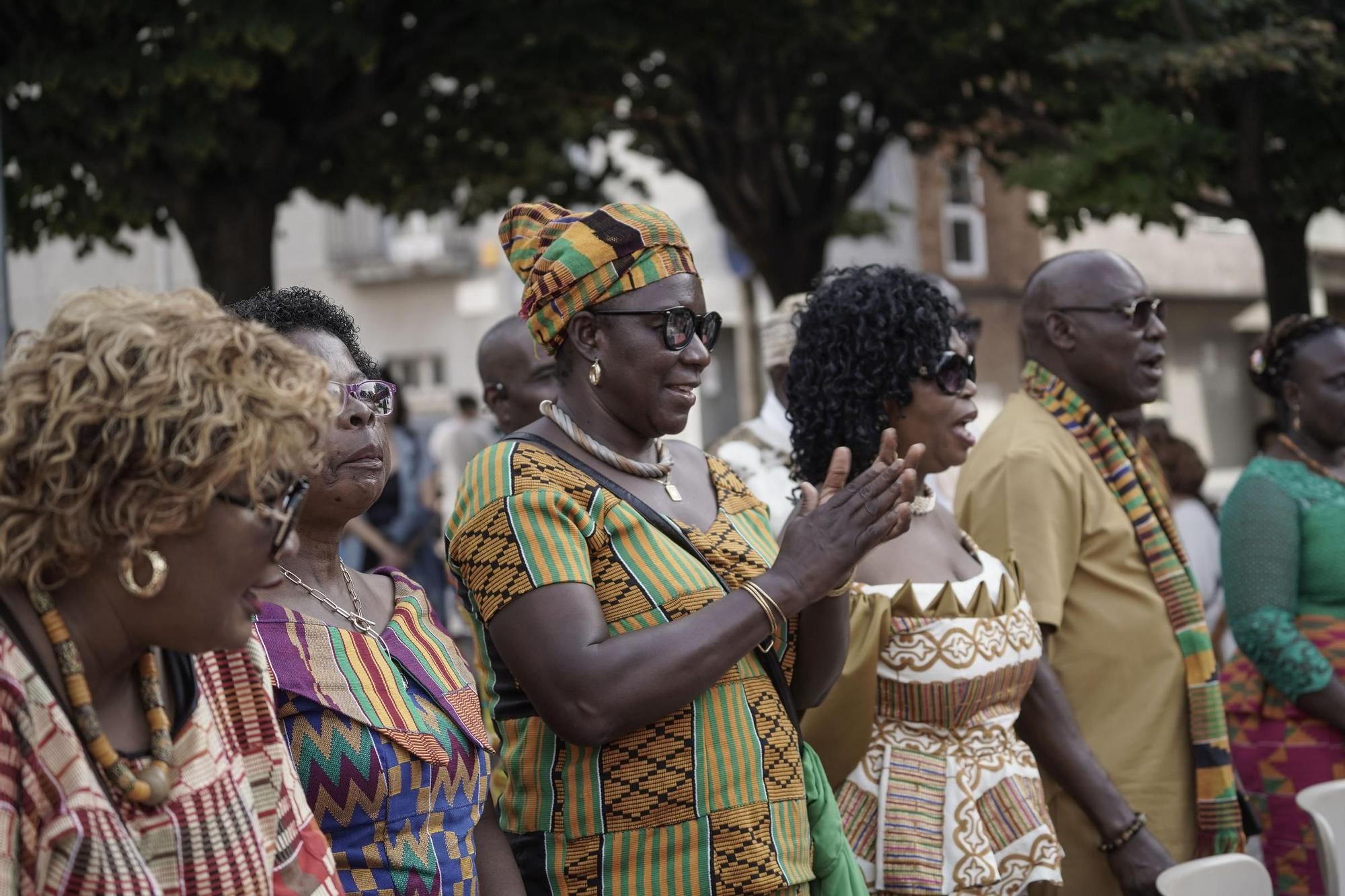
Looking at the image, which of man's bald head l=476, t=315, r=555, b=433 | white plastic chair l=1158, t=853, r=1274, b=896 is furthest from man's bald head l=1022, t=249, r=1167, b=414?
man's bald head l=476, t=315, r=555, b=433

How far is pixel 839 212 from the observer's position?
13.5m

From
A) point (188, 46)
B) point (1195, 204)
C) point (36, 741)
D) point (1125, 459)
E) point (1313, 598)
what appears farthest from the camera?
point (1195, 204)

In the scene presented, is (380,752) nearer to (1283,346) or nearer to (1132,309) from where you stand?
(1132,309)

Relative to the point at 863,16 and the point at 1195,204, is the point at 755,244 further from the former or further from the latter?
the point at 1195,204

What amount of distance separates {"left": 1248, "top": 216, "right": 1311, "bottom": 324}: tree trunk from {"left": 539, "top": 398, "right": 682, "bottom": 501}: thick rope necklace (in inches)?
283

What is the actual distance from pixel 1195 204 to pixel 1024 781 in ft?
20.4

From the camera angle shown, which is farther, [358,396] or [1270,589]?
[1270,589]

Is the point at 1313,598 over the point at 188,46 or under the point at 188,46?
under

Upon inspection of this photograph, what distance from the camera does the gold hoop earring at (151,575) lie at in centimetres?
188

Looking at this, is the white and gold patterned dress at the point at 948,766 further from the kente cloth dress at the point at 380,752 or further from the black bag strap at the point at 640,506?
the kente cloth dress at the point at 380,752

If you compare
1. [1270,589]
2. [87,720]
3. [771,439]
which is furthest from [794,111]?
[87,720]

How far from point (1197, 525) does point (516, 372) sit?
135 inches

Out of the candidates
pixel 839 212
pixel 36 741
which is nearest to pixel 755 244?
pixel 839 212

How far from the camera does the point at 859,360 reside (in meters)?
3.71
